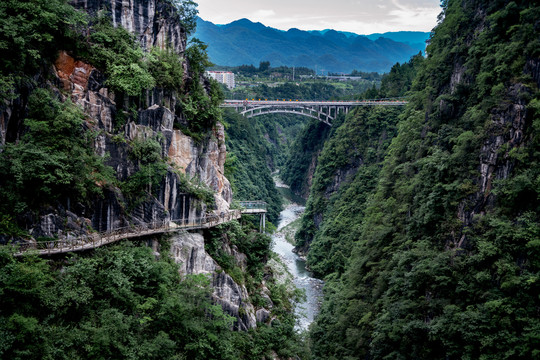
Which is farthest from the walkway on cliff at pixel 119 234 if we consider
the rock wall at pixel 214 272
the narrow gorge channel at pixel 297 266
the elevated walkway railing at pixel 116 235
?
the narrow gorge channel at pixel 297 266

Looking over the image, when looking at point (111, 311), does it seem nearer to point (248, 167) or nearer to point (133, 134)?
point (133, 134)

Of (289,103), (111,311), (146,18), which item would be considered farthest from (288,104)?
(111,311)

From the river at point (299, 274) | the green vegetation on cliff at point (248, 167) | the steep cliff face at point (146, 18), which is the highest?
the steep cliff face at point (146, 18)

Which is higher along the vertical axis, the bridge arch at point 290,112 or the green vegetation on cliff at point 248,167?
the bridge arch at point 290,112

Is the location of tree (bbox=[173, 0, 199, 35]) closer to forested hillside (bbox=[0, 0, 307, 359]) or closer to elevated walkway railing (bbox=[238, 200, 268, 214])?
forested hillside (bbox=[0, 0, 307, 359])

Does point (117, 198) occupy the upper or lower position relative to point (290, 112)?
lower

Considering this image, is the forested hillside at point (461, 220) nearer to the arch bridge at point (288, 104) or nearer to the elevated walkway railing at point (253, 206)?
the elevated walkway railing at point (253, 206)

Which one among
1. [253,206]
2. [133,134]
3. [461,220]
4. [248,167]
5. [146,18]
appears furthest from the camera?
[248,167]
